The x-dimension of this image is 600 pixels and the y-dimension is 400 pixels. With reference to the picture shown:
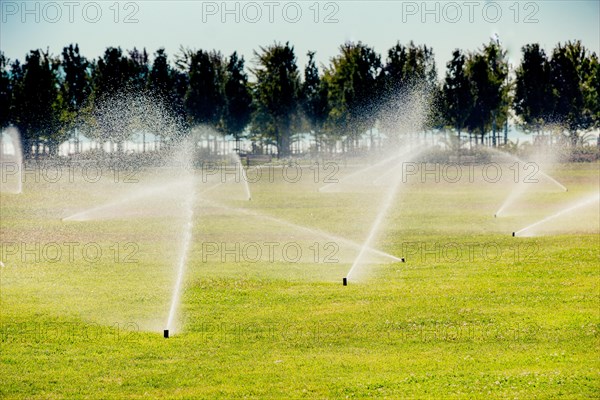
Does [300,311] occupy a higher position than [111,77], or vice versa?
[111,77]

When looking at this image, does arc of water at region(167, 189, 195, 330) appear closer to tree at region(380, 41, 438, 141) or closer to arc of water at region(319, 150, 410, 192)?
arc of water at region(319, 150, 410, 192)

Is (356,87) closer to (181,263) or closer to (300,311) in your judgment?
(181,263)

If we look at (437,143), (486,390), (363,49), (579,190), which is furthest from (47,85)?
(486,390)

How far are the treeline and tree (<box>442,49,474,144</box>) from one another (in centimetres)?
11

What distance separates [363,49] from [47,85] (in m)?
34.4

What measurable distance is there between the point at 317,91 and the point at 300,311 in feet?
260

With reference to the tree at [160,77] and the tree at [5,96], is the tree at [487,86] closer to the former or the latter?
the tree at [160,77]

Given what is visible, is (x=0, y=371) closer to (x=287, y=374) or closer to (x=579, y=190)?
(x=287, y=374)

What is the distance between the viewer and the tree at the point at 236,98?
9662 centimetres

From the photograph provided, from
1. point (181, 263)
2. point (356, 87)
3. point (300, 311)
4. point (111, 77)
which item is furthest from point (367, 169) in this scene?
point (300, 311)

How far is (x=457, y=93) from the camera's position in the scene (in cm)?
8794

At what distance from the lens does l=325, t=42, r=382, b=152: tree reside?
88.4m

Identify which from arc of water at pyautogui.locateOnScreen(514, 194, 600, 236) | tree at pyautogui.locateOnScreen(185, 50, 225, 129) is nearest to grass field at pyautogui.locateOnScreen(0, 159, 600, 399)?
arc of water at pyautogui.locateOnScreen(514, 194, 600, 236)

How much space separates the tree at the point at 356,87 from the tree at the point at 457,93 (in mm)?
7796
